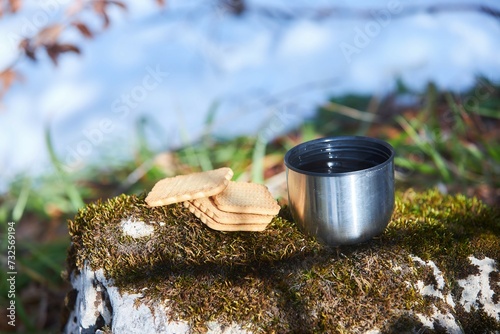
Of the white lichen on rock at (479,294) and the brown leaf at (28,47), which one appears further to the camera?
the brown leaf at (28,47)

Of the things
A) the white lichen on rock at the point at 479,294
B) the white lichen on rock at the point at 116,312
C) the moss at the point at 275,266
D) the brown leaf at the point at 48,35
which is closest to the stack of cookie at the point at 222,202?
the moss at the point at 275,266

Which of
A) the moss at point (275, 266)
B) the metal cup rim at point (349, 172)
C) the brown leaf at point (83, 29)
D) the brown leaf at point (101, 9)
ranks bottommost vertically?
the moss at point (275, 266)

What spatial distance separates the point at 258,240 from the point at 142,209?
0.37 m

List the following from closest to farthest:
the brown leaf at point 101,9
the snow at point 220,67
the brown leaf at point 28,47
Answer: the brown leaf at point 28,47
the brown leaf at point 101,9
the snow at point 220,67

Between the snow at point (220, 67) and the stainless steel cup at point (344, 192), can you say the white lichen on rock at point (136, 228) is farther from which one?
the snow at point (220, 67)

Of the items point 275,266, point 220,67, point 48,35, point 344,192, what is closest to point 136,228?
point 275,266

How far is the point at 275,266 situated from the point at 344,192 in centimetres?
28

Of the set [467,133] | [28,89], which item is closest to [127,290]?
[467,133]

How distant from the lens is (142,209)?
1681mm

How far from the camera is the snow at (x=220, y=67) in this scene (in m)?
4.55

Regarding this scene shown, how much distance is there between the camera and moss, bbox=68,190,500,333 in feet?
4.75

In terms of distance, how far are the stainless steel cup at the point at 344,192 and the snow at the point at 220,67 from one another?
2431 mm

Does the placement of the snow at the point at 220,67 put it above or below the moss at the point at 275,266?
below

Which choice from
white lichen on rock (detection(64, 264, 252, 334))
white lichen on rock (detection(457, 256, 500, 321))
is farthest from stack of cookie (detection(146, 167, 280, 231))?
white lichen on rock (detection(457, 256, 500, 321))
